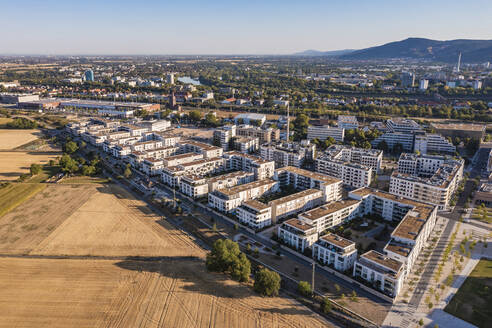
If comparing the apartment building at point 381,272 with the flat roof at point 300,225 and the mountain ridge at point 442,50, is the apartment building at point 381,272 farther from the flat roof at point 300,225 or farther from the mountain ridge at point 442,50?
the mountain ridge at point 442,50

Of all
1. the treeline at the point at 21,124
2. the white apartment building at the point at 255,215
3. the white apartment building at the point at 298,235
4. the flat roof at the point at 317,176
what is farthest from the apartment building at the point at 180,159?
the treeline at the point at 21,124

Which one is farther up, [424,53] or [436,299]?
[424,53]

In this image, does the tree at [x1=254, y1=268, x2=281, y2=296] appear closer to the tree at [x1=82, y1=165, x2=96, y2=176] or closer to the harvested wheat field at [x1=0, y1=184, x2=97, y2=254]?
the harvested wheat field at [x1=0, y1=184, x2=97, y2=254]

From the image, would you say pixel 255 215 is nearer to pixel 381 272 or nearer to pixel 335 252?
pixel 335 252

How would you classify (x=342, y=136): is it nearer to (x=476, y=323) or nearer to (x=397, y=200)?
(x=397, y=200)

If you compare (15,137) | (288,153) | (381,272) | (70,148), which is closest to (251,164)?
(288,153)

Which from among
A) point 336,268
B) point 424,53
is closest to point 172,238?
point 336,268
